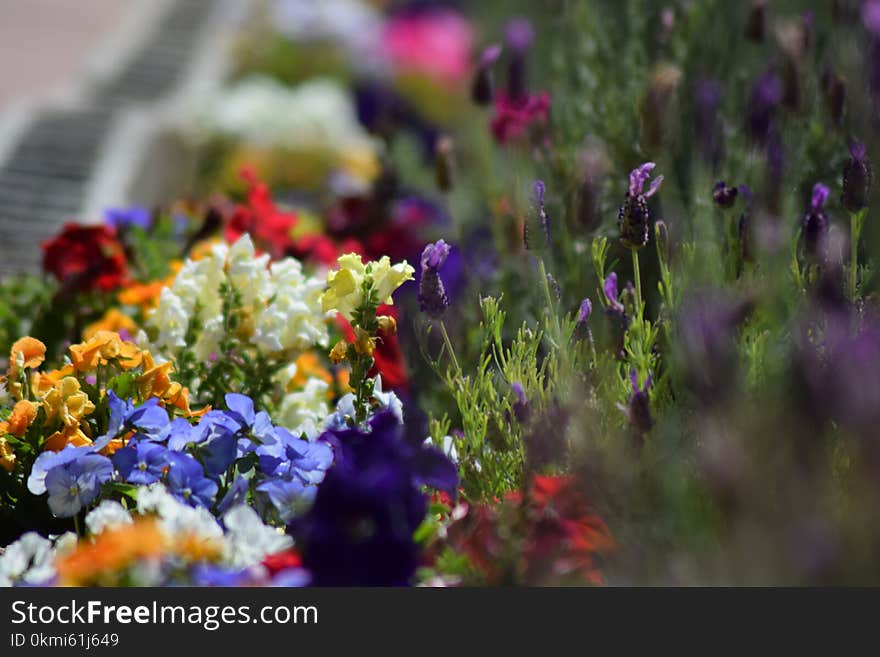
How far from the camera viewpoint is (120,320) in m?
2.70

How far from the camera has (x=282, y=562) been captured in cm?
156

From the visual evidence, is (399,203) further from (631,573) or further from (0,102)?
(0,102)

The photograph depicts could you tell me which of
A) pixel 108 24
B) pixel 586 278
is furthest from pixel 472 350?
pixel 108 24

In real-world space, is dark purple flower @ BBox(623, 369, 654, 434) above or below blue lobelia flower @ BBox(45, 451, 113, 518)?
above

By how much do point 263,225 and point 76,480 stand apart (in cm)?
151

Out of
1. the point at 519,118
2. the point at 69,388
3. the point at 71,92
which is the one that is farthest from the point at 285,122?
the point at 69,388

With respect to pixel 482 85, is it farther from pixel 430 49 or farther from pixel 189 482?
pixel 430 49

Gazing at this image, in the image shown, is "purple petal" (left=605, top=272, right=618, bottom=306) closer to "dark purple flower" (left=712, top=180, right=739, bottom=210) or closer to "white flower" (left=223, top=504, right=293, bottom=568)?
"dark purple flower" (left=712, top=180, right=739, bottom=210)

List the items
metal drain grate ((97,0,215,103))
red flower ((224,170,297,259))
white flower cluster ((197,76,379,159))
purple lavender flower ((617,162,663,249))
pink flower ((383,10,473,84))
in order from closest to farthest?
purple lavender flower ((617,162,663,249)), red flower ((224,170,297,259)), white flower cluster ((197,76,379,159)), metal drain grate ((97,0,215,103)), pink flower ((383,10,473,84))

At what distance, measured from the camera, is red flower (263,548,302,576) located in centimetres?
155

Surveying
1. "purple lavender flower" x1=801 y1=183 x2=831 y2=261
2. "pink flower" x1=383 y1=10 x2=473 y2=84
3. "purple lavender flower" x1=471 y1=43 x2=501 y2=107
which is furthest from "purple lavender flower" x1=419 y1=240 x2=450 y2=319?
"pink flower" x1=383 y1=10 x2=473 y2=84

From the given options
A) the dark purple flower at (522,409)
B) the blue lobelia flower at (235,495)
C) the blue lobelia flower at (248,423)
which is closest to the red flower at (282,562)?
the blue lobelia flower at (235,495)

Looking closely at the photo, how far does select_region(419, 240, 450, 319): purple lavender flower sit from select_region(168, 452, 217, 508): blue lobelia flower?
448 millimetres

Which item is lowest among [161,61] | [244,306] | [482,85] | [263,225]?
[244,306]
